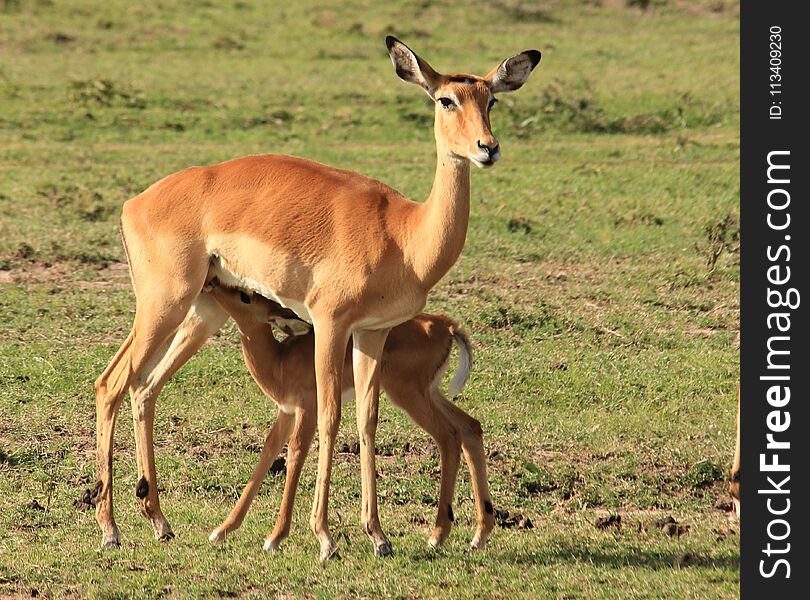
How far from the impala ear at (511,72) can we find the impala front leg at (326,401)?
3.76ft

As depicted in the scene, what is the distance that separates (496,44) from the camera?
19.8 metres

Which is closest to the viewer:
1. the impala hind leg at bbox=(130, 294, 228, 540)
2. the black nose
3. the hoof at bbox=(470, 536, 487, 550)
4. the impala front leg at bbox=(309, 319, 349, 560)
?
the black nose

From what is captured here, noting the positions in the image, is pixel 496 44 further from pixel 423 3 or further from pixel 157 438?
pixel 157 438

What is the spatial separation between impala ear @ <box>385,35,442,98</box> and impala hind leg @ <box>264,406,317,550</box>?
1.50 metres

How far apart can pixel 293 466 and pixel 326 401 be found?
1.35ft

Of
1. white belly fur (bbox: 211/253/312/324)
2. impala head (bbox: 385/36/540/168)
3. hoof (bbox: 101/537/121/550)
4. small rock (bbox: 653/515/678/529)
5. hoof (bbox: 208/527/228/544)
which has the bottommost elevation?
hoof (bbox: 101/537/121/550)

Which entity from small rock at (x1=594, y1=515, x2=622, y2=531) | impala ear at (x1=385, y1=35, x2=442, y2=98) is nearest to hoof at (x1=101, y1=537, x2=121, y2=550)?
small rock at (x1=594, y1=515, x2=622, y2=531)

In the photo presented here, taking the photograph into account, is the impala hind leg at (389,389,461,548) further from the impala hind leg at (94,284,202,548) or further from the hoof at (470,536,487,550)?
the impala hind leg at (94,284,202,548)

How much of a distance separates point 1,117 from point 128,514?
9630 millimetres

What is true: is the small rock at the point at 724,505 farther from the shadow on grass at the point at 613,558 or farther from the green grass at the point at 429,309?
the shadow on grass at the point at 613,558

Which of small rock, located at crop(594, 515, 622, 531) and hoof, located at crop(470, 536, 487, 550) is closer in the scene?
hoof, located at crop(470, 536, 487, 550)

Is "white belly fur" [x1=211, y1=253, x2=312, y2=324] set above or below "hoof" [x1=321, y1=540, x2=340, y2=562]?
above

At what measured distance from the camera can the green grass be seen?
5.78 metres

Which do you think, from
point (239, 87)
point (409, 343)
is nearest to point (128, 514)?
point (409, 343)
